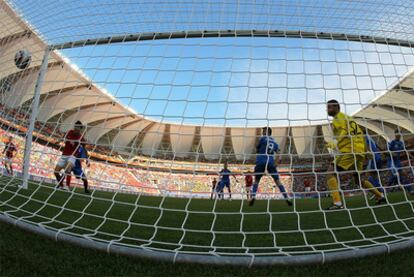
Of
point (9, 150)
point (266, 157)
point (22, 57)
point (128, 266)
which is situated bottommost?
point (128, 266)

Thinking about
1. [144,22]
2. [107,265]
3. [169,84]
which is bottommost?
[107,265]

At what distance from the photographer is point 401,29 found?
12.1 feet

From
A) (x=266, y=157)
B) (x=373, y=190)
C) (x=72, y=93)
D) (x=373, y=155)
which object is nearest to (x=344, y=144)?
(x=373, y=155)

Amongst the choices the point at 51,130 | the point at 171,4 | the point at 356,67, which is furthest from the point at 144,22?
the point at 356,67

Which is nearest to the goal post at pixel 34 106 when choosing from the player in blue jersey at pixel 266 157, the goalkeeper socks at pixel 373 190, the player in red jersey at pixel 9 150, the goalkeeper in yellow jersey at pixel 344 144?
the player in red jersey at pixel 9 150

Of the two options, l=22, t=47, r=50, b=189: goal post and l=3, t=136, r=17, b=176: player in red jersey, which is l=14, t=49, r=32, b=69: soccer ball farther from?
l=3, t=136, r=17, b=176: player in red jersey

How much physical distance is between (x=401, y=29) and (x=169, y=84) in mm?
2545

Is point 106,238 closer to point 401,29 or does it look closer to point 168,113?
point 168,113

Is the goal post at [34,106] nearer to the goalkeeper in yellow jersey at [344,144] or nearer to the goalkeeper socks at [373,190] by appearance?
the goalkeeper in yellow jersey at [344,144]

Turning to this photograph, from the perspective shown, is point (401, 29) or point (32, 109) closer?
point (401, 29)

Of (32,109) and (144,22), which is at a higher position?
(144,22)

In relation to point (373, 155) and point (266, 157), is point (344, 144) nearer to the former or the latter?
point (373, 155)

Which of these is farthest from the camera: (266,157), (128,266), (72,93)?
(266,157)

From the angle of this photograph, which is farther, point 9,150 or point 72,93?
point 9,150
